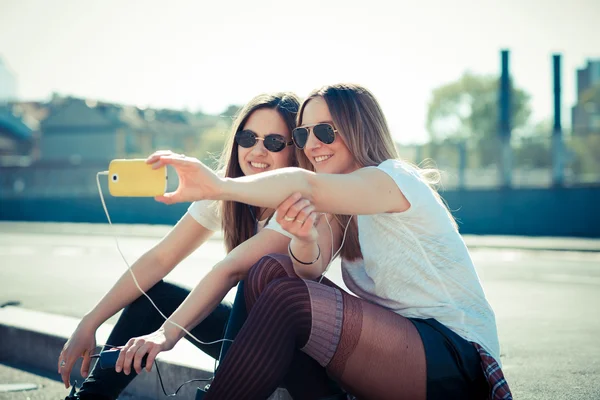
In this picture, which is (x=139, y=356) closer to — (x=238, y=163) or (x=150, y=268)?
(x=150, y=268)

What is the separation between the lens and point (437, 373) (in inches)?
102

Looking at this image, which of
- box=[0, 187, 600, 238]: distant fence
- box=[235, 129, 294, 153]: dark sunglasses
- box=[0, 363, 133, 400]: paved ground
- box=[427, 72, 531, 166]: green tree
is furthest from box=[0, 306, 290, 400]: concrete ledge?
box=[427, 72, 531, 166]: green tree

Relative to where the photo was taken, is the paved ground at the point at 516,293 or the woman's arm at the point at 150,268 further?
the paved ground at the point at 516,293

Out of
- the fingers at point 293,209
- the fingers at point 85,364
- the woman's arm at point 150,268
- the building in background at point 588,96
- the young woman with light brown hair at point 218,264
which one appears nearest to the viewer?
the fingers at point 293,209

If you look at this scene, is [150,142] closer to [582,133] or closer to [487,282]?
[582,133]

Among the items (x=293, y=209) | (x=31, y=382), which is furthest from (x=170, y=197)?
(x=31, y=382)

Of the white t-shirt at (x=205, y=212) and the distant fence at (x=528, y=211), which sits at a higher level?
the white t-shirt at (x=205, y=212)

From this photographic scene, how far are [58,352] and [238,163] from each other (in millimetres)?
1705

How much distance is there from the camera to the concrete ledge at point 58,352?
12.1 feet

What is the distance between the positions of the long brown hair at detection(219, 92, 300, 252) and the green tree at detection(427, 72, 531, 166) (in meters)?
79.8

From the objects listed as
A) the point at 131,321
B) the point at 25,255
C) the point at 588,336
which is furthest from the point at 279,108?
the point at 25,255

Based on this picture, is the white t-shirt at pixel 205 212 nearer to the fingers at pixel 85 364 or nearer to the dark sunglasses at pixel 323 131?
the dark sunglasses at pixel 323 131

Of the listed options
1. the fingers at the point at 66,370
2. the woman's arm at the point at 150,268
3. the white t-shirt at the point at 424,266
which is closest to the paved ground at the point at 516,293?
the fingers at the point at 66,370

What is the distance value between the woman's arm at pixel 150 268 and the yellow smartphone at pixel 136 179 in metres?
1.33
